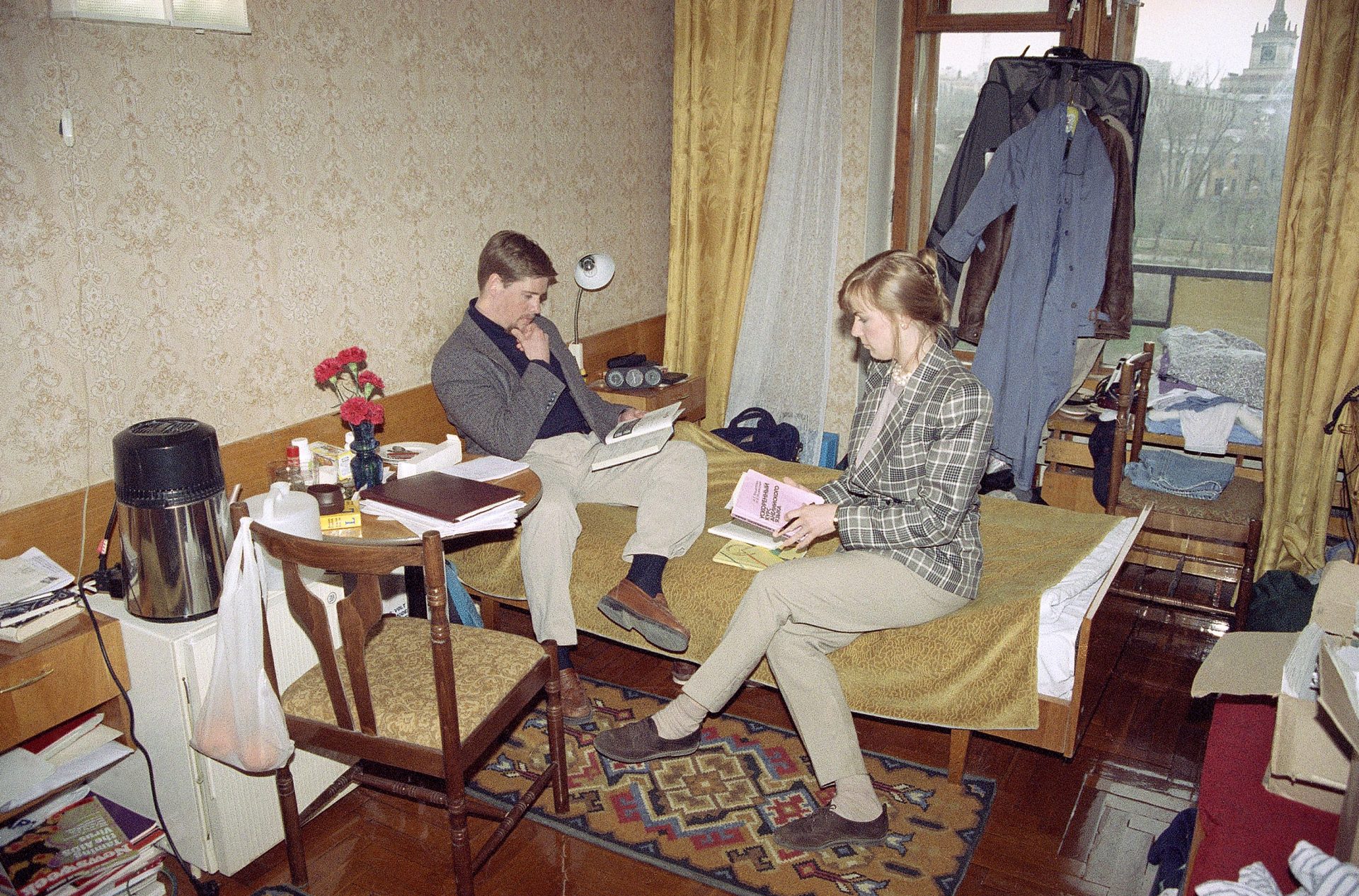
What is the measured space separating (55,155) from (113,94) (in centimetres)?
20

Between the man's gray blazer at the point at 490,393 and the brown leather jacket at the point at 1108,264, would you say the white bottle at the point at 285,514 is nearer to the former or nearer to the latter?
the man's gray blazer at the point at 490,393

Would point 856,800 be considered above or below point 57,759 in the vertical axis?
below

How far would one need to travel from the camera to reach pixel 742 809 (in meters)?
2.44

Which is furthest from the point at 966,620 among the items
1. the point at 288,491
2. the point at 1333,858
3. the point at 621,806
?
the point at 288,491

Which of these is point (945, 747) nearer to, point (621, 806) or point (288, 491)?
point (621, 806)

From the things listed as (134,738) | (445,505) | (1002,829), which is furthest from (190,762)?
(1002,829)

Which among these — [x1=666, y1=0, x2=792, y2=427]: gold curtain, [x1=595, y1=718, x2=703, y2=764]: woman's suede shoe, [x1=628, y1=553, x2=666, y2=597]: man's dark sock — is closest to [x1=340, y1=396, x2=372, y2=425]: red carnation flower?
[x1=628, y1=553, x2=666, y2=597]: man's dark sock

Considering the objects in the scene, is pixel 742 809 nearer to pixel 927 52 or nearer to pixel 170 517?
pixel 170 517

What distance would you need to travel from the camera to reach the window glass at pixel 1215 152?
12.6 feet

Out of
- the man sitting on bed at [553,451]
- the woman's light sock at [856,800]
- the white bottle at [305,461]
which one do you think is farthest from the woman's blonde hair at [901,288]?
the white bottle at [305,461]

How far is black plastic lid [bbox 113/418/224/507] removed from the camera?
6.73 ft

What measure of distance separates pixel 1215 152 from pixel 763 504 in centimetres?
263

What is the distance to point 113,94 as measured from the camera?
2316mm

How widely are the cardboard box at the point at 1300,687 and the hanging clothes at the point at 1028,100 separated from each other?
2194mm
